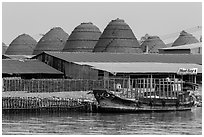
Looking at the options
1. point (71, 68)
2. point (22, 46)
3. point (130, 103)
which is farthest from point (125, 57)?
point (22, 46)

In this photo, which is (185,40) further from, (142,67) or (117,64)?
(142,67)

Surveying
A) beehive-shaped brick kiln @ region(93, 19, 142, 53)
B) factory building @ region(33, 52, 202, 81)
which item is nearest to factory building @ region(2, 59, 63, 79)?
factory building @ region(33, 52, 202, 81)

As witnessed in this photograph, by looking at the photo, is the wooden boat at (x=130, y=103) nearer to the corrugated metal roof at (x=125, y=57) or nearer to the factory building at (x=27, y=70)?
the factory building at (x=27, y=70)

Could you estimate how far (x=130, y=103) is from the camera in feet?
116

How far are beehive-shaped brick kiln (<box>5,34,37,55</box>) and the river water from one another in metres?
51.2

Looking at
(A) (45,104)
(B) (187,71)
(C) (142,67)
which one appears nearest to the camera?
(A) (45,104)

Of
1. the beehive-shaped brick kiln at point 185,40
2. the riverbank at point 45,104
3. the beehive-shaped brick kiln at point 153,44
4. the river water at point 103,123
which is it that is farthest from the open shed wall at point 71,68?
the beehive-shaped brick kiln at point 185,40

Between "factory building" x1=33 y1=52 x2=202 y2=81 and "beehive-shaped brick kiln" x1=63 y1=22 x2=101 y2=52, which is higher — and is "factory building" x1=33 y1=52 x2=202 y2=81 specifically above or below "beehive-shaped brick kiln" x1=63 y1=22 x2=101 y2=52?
below

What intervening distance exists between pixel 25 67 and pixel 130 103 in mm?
14779

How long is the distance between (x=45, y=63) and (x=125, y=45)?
15.1 m

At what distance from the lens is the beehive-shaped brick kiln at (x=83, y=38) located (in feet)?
226

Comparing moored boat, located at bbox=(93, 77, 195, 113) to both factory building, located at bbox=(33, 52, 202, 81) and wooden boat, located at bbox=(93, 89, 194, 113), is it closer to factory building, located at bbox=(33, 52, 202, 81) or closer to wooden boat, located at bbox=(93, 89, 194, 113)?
wooden boat, located at bbox=(93, 89, 194, 113)

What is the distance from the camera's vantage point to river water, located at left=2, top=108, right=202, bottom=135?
25719 mm

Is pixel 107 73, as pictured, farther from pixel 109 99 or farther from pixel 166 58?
pixel 166 58
